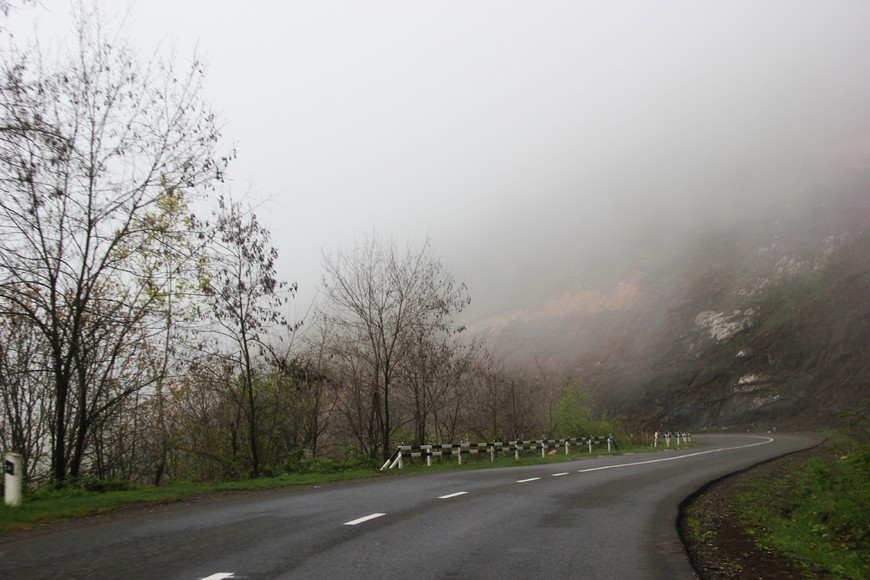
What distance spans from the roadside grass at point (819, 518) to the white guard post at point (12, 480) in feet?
37.5

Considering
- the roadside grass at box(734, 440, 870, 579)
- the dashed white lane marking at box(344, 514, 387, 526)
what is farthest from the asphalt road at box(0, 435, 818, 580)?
the roadside grass at box(734, 440, 870, 579)

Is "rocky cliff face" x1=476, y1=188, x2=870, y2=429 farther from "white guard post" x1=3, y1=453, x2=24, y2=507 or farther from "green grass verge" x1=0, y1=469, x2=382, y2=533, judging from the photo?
"white guard post" x1=3, y1=453, x2=24, y2=507

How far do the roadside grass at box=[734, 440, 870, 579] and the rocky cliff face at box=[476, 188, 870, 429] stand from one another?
149 ft

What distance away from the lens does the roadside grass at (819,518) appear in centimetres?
659

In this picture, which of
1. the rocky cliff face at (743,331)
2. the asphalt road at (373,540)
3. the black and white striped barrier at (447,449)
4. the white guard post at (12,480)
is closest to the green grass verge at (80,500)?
the white guard post at (12,480)

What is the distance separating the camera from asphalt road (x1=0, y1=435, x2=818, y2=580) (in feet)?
16.5

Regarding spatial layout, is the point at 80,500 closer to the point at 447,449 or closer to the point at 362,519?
Answer: the point at 362,519

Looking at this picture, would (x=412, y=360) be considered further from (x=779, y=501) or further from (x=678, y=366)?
(x=678, y=366)

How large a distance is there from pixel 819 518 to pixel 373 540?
8988 millimetres

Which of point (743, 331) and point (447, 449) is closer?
point (447, 449)

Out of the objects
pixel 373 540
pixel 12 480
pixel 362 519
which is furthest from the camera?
pixel 12 480

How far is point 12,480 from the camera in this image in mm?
9289

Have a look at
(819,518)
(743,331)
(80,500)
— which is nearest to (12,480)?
(80,500)

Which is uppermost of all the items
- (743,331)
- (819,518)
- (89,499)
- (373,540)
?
(743,331)
